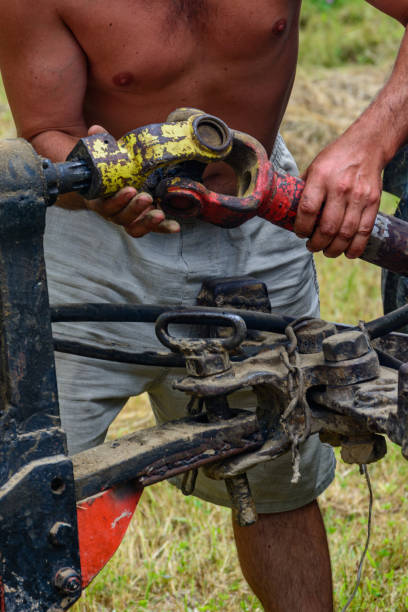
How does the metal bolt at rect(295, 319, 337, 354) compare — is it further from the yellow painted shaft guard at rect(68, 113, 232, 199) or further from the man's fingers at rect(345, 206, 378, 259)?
the yellow painted shaft guard at rect(68, 113, 232, 199)

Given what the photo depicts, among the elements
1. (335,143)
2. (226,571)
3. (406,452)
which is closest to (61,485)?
(406,452)

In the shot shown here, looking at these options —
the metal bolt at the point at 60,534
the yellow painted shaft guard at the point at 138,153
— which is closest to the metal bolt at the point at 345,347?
the yellow painted shaft guard at the point at 138,153

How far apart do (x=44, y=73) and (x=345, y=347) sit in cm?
88

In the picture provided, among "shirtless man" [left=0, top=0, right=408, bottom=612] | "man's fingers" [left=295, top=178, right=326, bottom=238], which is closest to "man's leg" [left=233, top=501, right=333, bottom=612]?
"shirtless man" [left=0, top=0, right=408, bottom=612]

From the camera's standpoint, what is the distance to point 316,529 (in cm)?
216

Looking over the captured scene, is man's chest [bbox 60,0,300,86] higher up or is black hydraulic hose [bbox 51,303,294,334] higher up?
man's chest [bbox 60,0,300,86]

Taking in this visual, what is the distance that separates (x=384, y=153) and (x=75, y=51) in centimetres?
67

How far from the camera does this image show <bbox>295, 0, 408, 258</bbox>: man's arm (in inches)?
60.5

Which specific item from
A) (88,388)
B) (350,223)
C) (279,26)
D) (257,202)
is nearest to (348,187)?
(350,223)

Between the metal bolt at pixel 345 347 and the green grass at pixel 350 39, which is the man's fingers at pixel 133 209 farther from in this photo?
the green grass at pixel 350 39

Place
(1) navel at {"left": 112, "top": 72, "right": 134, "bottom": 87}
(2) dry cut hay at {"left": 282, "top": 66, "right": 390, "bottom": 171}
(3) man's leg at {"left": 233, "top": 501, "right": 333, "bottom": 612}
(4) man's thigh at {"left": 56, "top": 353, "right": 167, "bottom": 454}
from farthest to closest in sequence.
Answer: (2) dry cut hay at {"left": 282, "top": 66, "right": 390, "bottom": 171} < (3) man's leg at {"left": 233, "top": 501, "right": 333, "bottom": 612} < (4) man's thigh at {"left": 56, "top": 353, "right": 167, "bottom": 454} < (1) navel at {"left": 112, "top": 72, "right": 134, "bottom": 87}

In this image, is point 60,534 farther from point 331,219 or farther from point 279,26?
point 279,26

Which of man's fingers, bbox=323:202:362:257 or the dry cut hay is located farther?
the dry cut hay

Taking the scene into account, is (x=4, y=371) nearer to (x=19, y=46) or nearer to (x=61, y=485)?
(x=61, y=485)
